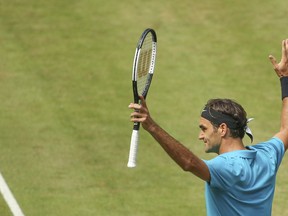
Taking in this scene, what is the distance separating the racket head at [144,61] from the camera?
9.66m

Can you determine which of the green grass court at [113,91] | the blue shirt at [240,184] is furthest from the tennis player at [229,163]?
the green grass court at [113,91]

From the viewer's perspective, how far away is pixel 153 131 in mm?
8117

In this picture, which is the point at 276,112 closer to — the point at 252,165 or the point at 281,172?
the point at 281,172

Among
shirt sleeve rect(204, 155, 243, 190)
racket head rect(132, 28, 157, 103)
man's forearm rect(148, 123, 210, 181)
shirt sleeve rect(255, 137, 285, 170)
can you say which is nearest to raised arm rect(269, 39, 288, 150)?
shirt sleeve rect(255, 137, 285, 170)

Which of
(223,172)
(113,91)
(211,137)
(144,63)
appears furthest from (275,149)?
(113,91)

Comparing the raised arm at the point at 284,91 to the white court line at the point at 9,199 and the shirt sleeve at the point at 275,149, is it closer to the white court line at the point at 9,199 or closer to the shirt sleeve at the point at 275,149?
the shirt sleeve at the point at 275,149

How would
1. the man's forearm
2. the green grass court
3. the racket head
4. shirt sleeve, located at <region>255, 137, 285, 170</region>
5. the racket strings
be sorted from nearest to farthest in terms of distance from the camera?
1. the man's forearm
2. shirt sleeve, located at <region>255, 137, 285, 170</region>
3. the racket head
4. the racket strings
5. the green grass court

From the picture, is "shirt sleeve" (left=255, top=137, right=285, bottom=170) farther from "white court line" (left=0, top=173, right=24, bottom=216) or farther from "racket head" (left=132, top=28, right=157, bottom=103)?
"white court line" (left=0, top=173, right=24, bottom=216)

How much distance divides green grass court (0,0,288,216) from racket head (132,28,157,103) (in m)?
3.95

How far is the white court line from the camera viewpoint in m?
13.4

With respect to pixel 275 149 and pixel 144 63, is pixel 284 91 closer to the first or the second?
pixel 275 149

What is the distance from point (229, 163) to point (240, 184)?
0.23m

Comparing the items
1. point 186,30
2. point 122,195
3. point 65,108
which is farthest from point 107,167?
point 186,30

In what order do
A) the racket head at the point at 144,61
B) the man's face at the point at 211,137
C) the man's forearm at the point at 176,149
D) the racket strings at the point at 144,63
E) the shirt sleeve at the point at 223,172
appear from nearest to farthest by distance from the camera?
the man's forearm at the point at 176,149
the shirt sleeve at the point at 223,172
the man's face at the point at 211,137
the racket head at the point at 144,61
the racket strings at the point at 144,63
